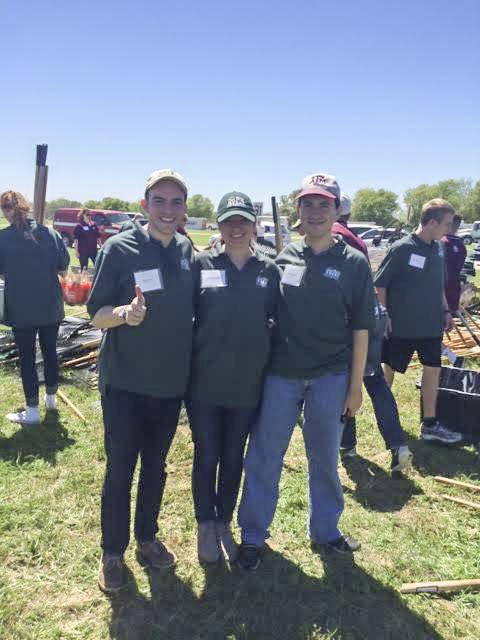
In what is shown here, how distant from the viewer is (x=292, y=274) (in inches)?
95.0

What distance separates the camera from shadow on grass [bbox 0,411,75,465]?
379 cm

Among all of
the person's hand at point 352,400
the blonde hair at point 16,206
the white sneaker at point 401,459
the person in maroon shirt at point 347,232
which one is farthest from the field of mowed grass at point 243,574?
the blonde hair at point 16,206

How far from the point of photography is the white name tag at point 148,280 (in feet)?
7.12

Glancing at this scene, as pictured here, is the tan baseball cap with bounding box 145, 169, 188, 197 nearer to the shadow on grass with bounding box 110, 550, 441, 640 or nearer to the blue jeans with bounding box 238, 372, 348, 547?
the blue jeans with bounding box 238, 372, 348, 547

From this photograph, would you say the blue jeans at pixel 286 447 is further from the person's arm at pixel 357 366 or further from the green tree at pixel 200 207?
the green tree at pixel 200 207

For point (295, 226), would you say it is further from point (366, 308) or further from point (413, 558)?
point (413, 558)

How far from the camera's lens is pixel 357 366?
97.8 inches

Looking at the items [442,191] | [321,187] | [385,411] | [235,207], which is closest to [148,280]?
[235,207]

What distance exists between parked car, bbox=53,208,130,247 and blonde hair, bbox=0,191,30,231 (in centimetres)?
1811

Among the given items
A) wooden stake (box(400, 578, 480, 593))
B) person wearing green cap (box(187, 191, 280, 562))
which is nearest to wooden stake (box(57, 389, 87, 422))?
person wearing green cap (box(187, 191, 280, 562))

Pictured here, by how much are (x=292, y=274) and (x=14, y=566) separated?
2.28 m

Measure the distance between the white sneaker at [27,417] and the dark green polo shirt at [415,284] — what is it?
10.9ft

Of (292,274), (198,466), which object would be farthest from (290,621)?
(292,274)

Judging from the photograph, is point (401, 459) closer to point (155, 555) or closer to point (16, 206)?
point (155, 555)
